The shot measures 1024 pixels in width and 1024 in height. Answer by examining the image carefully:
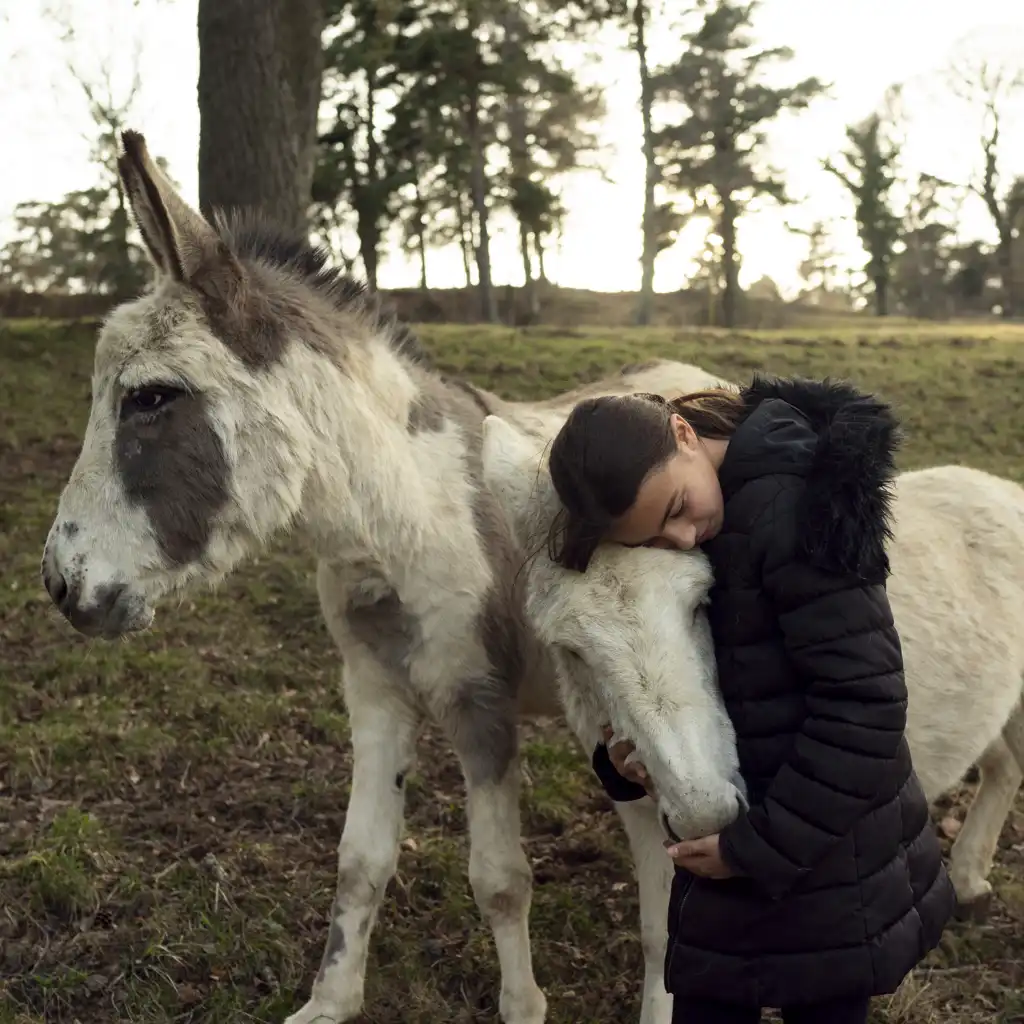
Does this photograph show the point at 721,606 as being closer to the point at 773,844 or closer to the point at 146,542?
the point at 773,844

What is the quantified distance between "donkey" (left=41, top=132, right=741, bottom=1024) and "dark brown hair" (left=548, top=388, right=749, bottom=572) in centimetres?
85

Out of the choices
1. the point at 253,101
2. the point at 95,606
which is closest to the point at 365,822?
the point at 95,606

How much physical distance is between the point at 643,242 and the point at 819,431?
24100mm

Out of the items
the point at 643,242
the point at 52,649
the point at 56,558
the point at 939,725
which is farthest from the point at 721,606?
the point at 643,242

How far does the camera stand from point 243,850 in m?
3.76

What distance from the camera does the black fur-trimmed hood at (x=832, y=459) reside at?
1.88m

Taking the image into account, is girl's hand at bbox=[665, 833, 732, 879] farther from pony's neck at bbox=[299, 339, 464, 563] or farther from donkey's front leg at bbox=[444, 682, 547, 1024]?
pony's neck at bbox=[299, 339, 464, 563]

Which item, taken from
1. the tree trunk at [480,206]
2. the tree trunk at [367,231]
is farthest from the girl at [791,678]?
the tree trunk at [367,231]

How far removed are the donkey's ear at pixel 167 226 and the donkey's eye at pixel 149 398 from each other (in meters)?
0.28

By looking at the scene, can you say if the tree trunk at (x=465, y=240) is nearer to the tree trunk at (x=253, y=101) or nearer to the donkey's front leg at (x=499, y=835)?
the tree trunk at (x=253, y=101)

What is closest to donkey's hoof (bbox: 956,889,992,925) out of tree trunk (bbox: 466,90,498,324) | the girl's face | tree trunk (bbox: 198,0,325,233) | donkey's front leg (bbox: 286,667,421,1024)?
donkey's front leg (bbox: 286,667,421,1024)

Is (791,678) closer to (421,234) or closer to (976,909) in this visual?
(976,909)

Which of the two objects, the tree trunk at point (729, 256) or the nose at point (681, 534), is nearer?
the nose at point (681, 534)

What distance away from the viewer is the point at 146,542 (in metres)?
2.47
